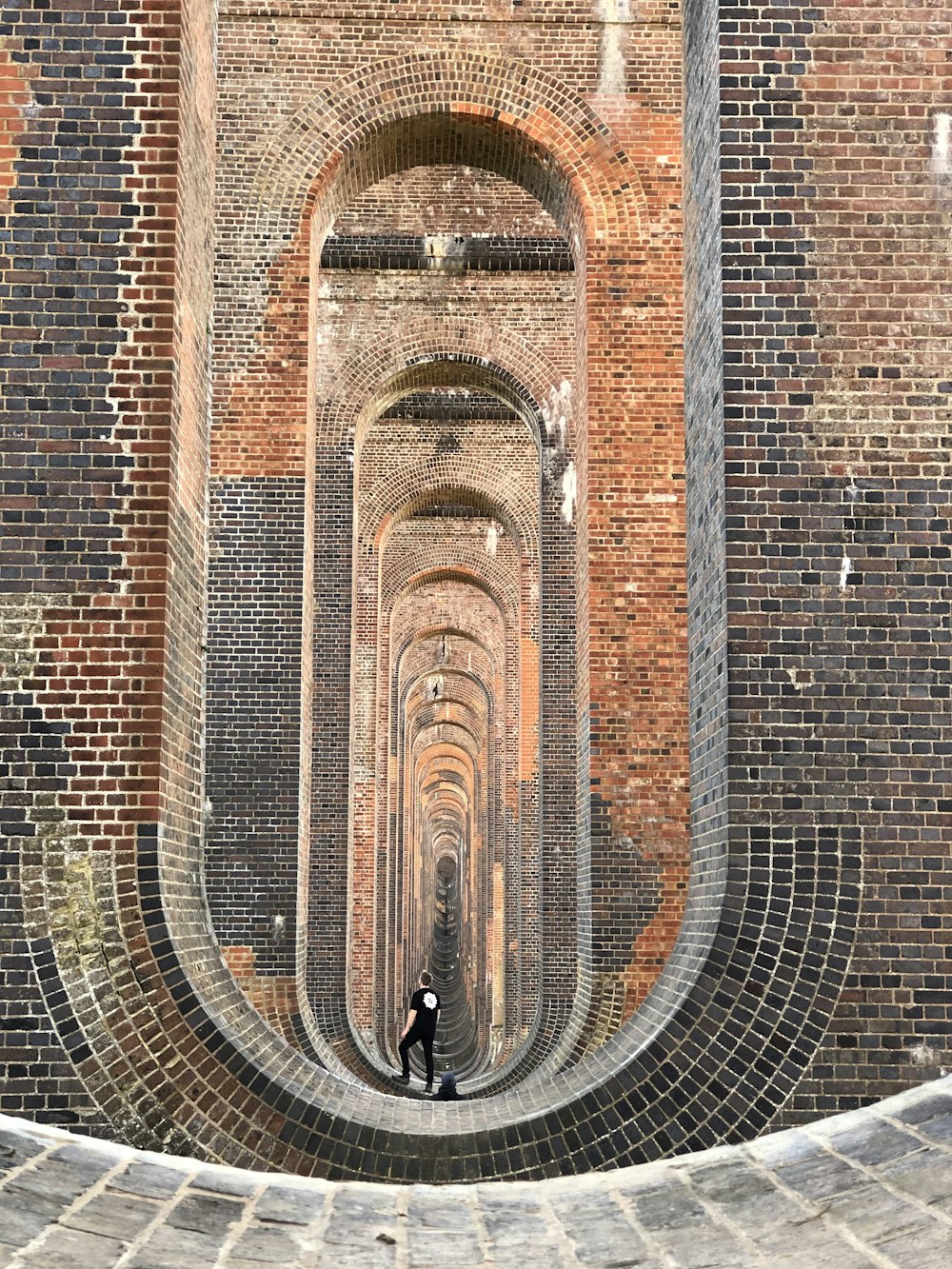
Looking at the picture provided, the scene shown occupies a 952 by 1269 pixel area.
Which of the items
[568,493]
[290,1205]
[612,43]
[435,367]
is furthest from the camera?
[435,367]

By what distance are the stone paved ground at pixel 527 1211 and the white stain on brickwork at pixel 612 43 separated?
33.0 ft

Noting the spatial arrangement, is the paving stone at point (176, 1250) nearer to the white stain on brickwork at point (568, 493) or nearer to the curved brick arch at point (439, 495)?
the white stain on brickwork at point (568, 493)

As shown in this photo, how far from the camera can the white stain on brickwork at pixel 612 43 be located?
1196 cm

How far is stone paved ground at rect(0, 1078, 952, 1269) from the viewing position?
282 cm

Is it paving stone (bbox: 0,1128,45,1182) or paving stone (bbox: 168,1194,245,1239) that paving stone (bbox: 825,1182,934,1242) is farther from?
paving stone (bbox: 0,1128,45,1182)

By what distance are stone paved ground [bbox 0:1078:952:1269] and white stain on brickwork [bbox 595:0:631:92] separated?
10065 mm

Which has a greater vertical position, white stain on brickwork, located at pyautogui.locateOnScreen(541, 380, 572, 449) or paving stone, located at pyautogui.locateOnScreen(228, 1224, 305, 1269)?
white stain on brickwork, located at pyautogui.locateOnScreen(541, 380, 572, 449)

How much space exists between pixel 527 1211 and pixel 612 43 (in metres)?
10.9

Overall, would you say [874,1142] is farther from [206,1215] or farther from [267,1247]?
[206,1215]

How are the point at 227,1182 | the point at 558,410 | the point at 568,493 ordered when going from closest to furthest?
1. the point at 227,1182
2. the point at 568,493
3. the point at 558,410

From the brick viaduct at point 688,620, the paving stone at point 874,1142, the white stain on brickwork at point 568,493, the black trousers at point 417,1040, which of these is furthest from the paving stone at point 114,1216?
the white stain on brickwork at point 568,493

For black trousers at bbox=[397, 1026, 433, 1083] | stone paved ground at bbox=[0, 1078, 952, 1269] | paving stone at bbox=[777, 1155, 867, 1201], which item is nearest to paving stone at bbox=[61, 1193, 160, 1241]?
stone paved ground at bbox=[0, 1078, 952, 1269]

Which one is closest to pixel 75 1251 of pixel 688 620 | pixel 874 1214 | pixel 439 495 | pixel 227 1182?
pixel 227 1182

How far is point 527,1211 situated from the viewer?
129 inches
